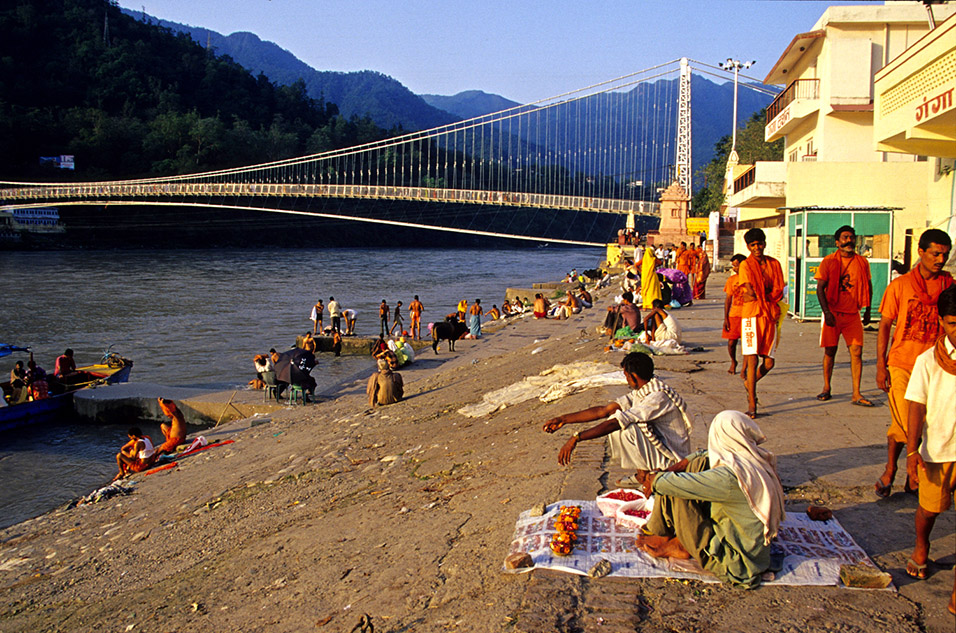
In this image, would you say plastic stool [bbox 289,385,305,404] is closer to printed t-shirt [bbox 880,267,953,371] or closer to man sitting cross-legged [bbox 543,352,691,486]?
man sitting cross-legged [bbox 543,352,691,486]

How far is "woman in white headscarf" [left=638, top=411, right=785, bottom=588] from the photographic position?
2.73 metres

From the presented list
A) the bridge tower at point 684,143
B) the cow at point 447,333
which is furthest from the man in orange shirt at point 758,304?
the bridge tower at point 684,143

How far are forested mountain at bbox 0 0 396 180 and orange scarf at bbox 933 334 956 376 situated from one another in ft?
212

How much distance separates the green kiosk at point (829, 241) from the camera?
29.0 ft

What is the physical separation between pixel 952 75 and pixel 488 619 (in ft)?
27.2

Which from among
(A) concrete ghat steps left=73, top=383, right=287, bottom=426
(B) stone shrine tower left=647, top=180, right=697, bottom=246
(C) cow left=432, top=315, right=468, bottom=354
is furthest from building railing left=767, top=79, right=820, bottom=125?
(A) concrete ghat steps left=73, top=383, right=287, bottom=426

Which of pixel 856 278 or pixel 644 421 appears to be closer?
pixel 644 421

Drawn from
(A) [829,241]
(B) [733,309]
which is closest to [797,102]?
(A) [829,241]

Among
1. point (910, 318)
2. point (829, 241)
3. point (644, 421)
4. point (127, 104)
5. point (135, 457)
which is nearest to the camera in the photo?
point (644, 421)

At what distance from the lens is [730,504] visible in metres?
2.77

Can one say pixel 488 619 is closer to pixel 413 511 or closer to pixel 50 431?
pixel 413 511

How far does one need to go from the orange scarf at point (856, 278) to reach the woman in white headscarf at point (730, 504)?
2.74 m

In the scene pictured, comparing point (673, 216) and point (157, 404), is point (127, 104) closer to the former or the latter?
point (673, 216)

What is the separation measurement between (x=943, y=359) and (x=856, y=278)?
8.64ft
